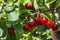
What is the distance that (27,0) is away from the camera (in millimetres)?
1474

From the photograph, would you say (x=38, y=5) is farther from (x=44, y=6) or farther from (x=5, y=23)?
(x=5, y=23)

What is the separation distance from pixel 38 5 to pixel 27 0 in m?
0.11

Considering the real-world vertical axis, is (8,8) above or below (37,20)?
above

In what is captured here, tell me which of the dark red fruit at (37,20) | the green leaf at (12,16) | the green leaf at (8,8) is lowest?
the dark red fruit at (37,20)

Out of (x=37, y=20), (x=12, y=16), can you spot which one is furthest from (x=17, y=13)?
(x=37, y=20)

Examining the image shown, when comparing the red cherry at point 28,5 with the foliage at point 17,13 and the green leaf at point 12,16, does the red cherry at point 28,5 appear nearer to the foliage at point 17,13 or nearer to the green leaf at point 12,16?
the foliage at point 17,13

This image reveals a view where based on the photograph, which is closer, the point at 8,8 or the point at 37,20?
the point at 8,8

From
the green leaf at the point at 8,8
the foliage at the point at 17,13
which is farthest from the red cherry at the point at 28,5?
the green leaf at the point at 8,8

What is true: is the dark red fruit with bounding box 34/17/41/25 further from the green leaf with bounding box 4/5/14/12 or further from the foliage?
the green leaf with bounding box 4/5/14/12

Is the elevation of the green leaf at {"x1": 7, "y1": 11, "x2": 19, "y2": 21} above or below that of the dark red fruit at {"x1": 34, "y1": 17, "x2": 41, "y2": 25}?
above

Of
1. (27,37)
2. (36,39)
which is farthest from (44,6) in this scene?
(36,39)

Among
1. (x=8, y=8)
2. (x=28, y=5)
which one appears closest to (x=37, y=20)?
(x=28, y=5)

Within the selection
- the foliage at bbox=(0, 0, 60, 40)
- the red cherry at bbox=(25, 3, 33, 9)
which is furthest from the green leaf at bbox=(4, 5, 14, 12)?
the red cherry at bbox=(25, 3, 33, 9)

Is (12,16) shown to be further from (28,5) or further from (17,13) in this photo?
(28,5)
